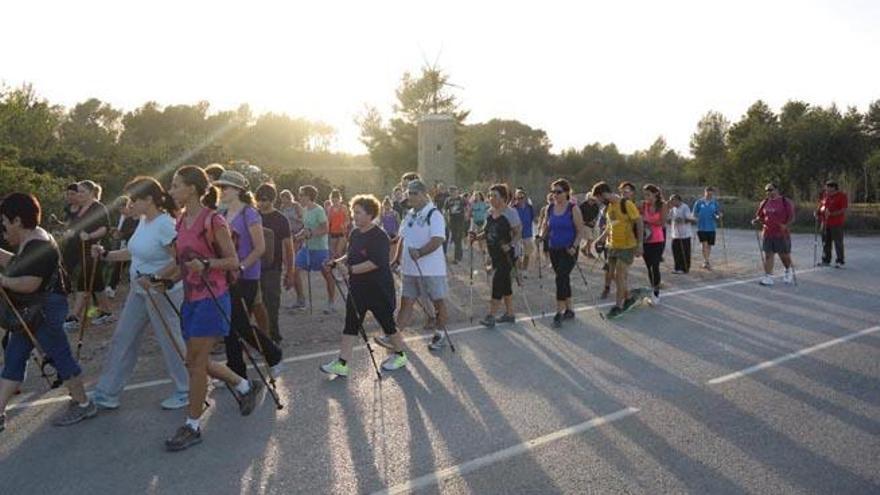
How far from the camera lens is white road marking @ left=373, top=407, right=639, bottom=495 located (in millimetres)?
4410

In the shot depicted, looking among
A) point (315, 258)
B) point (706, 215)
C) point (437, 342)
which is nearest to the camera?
point (437, 342)

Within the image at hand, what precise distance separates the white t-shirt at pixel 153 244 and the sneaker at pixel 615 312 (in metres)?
6.19

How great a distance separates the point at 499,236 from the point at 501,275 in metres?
0.50

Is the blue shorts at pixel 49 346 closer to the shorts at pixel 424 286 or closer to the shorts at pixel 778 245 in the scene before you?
the shorts at pixel 424 286

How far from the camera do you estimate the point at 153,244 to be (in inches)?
217

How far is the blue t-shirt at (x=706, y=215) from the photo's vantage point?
15953 mm

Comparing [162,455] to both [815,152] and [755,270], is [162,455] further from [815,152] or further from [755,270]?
[815,152]

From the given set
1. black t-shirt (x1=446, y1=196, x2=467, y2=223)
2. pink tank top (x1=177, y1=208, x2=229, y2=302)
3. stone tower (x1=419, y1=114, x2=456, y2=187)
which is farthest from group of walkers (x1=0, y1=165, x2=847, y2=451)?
stone tower (x1=419, y1=114, x2=456, y2=187)

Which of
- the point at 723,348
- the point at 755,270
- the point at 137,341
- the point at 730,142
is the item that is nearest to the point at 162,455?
the point at 137,341

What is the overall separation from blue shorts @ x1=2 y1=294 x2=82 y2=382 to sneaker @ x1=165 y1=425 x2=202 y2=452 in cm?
112

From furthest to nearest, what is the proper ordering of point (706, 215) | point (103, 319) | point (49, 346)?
1. point (706, 215)
2. point (103, 319)
3. point (49, 346)

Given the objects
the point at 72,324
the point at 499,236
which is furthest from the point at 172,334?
the point at 499,236

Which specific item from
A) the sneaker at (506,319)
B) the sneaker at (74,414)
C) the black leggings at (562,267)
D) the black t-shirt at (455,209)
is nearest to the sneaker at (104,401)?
the sneaker at (74,414)

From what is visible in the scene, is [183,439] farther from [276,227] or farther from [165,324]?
[276,227]
